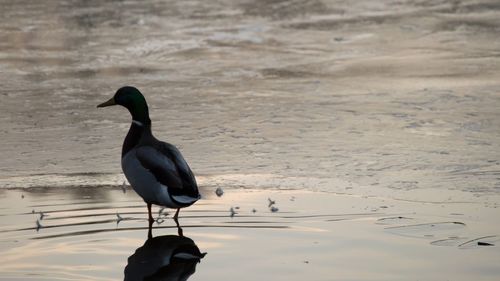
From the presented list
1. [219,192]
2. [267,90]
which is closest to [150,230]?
[219,192]

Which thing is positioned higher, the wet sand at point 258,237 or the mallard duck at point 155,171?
the mallard duck at point 155,171

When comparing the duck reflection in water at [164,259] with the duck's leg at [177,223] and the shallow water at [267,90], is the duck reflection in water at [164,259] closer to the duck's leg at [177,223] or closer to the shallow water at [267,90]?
the duck's leg at [177,223]

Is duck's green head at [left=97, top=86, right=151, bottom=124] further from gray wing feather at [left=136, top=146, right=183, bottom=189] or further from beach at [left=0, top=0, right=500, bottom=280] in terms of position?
beach at [left=0, top=0, right=500, bottom=280]

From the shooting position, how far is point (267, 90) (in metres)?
12.6

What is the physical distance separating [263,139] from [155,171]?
2.74m

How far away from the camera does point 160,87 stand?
12.7 metres

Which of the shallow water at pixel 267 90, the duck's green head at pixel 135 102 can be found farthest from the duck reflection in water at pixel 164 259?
the shallow water at pixel 267 90

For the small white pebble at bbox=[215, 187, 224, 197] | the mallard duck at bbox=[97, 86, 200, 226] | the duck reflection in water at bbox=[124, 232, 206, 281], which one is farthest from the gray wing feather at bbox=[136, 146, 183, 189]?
the small white pebble at bbox=[215, 187, 224, 197]

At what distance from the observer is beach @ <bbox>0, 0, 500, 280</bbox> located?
6789 mm

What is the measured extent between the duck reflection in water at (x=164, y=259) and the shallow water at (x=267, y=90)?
1.63 m

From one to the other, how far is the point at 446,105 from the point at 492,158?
229 cm

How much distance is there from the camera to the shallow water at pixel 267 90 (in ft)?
30.2

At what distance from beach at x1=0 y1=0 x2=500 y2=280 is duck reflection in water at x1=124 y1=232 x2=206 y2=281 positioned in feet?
0.07

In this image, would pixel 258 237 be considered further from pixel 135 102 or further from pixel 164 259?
pixel 135 102
